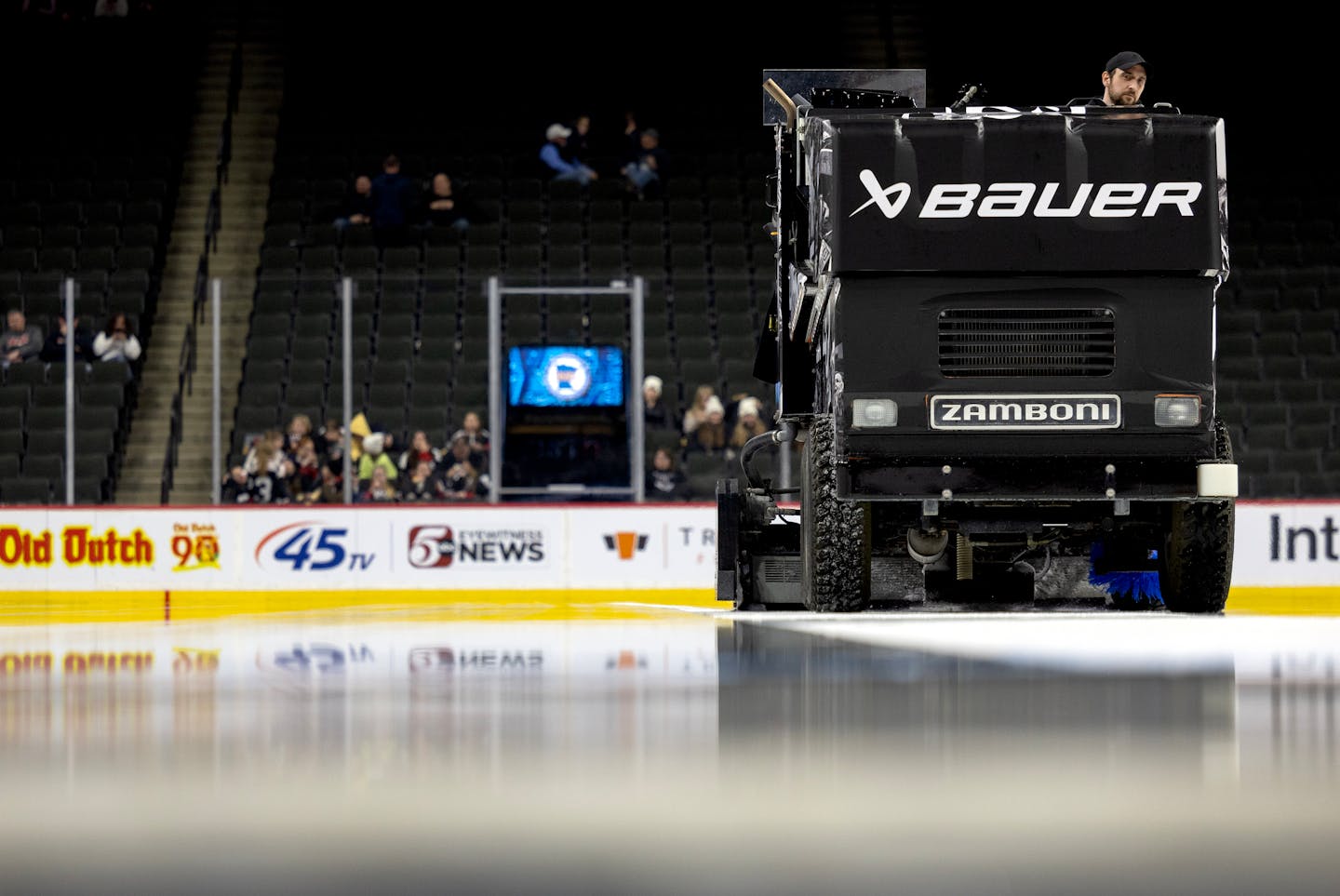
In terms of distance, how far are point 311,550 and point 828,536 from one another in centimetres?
850

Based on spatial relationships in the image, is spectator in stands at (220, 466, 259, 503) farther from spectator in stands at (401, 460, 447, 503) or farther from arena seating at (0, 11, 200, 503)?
arena seating at (0, 11, 200, 503)

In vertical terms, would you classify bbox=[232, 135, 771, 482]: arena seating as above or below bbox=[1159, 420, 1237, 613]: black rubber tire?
above

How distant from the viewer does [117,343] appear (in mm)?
20062

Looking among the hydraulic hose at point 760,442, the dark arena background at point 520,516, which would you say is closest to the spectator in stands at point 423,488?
the dark arena background at point 520,516

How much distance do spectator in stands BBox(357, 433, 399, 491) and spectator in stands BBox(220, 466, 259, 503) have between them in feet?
3.26

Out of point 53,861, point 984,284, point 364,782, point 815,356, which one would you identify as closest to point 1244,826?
point 364,782

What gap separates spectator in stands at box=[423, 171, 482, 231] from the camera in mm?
23969

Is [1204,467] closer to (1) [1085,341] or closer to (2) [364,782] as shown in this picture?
(1) [1085,341]

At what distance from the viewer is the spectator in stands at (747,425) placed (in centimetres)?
1741

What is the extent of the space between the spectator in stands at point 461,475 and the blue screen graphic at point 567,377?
2.98ft

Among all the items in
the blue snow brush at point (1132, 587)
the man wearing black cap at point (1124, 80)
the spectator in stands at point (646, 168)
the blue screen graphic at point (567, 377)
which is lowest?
the blue snow brush at point (1132, 587)

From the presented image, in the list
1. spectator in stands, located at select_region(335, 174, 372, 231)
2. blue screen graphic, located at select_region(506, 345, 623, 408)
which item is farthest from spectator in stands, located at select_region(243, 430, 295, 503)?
spectator in stands, located at select_region(335, 174, 372, 231)

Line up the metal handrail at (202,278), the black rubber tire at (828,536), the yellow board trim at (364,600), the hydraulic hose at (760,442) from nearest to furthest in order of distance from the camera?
the black rubber tire at (828,536) < the hydraulic hose at (760,442) < the yellow board trim at (364,600) < the metal handrail at (202,278)

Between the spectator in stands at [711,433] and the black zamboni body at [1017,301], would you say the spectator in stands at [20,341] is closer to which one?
the spectator in stands at [711,433]
